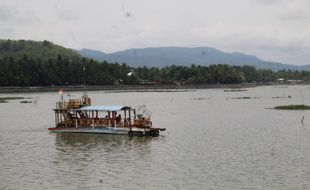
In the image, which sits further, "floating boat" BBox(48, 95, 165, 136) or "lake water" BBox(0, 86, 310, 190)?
"floating boat" BBox(48, 95, 165, 136)

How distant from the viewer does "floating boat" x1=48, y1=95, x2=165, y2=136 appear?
55.3 metres

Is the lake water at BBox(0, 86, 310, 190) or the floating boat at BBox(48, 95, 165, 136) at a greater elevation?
the floating boat at BBox(48, 95, 165, 136)

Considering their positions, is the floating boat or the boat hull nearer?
the boat hull

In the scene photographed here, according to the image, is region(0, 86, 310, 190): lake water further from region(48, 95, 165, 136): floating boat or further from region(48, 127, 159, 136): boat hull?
region(48, 95, 165, 136): floating boat

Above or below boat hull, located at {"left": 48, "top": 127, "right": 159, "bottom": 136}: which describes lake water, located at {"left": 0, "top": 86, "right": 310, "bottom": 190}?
below

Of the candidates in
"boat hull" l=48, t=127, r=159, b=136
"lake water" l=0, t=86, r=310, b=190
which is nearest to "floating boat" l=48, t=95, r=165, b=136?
"boat hull" l=48, t=127, r=159, b=136

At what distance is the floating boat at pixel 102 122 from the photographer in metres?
55.3

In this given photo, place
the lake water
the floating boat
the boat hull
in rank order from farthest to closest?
1. the floating boat
2. the boat hull
3. the lake water

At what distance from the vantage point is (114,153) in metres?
43.6

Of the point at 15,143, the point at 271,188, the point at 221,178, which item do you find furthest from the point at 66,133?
the point at 271,188

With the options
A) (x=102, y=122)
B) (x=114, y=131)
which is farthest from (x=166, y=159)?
(x=102, y=122)

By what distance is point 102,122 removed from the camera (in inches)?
2350

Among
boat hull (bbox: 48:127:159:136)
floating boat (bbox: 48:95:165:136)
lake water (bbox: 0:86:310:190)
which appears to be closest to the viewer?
lake water (bbox: 0:86:310:190)

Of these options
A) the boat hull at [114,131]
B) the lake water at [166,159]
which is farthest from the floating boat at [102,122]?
Result: the lake water at [166,159]
